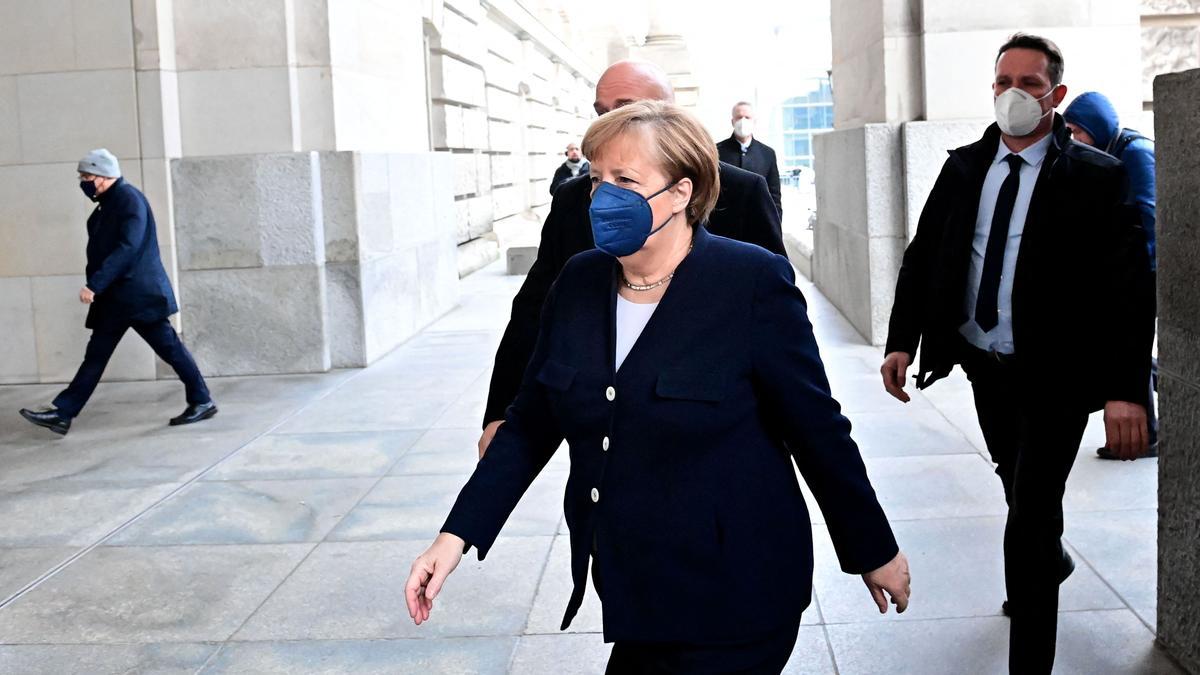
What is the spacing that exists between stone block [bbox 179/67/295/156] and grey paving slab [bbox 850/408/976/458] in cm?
465

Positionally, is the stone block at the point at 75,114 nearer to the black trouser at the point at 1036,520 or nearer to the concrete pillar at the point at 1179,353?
the black trouser at the point at 1036,520

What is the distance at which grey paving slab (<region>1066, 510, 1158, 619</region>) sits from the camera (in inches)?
173

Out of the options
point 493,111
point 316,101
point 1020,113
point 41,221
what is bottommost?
point 41,221

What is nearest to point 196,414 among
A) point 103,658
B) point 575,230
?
point 103,658

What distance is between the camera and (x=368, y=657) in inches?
165

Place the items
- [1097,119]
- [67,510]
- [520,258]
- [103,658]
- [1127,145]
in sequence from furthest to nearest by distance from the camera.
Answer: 1. [520,258]
2. [67,510]
3. [1097,119]
4. [1127,145]
5. [103,658]

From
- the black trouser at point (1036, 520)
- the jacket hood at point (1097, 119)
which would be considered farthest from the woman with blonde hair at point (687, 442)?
the jacket hood at point (1097, 119)

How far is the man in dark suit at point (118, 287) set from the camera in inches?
311

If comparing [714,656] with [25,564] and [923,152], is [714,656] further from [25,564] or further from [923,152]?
[923,152]

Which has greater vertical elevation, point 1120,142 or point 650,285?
point 1120,142

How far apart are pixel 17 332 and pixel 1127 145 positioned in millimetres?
7473

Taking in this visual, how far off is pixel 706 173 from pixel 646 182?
135 mm

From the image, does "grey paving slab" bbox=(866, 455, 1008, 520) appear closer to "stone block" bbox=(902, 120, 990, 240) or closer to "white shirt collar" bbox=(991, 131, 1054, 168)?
"white shirt collar" bbox=(991, 131, 1054, 168)

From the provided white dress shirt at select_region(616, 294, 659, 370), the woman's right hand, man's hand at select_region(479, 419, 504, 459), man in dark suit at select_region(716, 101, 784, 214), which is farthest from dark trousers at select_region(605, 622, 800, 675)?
man in dark suit at select_region(716, 101, 784, 214)
